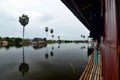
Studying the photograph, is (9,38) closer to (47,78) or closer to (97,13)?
(47,78)

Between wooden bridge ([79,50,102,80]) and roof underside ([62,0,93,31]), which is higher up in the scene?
roof underside ([62,0,93,31])

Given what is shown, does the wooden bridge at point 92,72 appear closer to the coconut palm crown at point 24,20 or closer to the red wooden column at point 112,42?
the red wooden column at point 112,42

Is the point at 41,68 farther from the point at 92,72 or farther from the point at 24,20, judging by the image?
the point at 24,20

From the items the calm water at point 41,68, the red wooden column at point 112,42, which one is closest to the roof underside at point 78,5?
the red wooden column at point 112,42

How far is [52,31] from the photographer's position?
6250 inches

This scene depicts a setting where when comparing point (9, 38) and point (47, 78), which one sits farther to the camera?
point (9, 38)

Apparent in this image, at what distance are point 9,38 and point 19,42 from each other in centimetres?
785

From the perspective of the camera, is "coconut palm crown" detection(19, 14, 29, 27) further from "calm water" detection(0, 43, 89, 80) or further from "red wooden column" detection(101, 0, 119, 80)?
"red wooden column" detection(101, 0, 119, 80)

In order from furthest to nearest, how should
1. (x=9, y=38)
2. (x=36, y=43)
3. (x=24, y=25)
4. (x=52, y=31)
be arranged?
1. (x=52, y=31)
2. (x=36, y=43)
3. (x=9, y=38)
4. (x=24, y=25)

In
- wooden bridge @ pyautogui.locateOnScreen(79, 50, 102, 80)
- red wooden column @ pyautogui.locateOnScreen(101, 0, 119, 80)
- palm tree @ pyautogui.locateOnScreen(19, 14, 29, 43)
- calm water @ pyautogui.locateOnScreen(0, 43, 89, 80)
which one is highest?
palm tree @ pyautogui.locateOnScreen(19, 14, 29, 43)

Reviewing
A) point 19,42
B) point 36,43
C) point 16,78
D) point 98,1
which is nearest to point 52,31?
point 36,43

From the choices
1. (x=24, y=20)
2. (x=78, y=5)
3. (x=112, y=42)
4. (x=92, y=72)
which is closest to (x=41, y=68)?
(x=92, y=72)

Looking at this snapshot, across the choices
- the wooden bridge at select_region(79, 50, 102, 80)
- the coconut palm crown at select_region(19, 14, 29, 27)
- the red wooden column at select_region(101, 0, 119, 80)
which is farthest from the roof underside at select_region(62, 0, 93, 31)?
the coconut palm crown at select_region(19, 14, 29, 27)

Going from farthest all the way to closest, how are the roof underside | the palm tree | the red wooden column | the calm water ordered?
the palm tree → the calm water → the roof underside → the red wooden column
